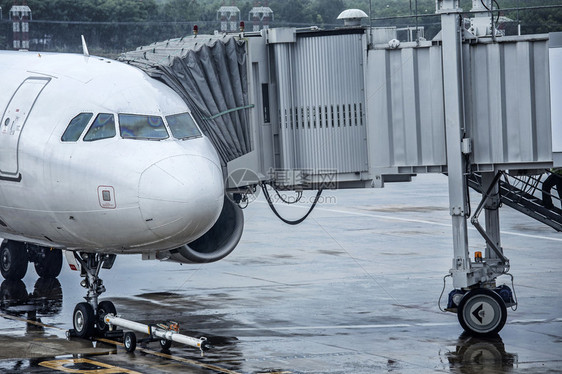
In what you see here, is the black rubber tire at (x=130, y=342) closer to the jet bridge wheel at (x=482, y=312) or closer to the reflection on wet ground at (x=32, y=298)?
the reflection on wet ground at (x=32, y=298)

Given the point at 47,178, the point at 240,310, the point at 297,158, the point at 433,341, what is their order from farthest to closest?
the point at 240,310 < the point at 297,158 < the point at 433,341 < the point at 47,178

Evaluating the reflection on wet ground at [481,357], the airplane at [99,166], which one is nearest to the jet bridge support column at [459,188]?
the reflection on wet ground at [481,357]

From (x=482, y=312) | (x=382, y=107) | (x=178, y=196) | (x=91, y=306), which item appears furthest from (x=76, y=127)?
(x=482, y=312)

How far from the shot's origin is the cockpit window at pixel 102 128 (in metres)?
16.3

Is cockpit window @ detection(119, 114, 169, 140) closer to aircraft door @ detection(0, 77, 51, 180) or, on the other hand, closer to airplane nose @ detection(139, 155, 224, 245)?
airplane nose @ detection(139, 155, 224, 245)

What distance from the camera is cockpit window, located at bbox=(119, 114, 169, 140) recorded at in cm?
1627

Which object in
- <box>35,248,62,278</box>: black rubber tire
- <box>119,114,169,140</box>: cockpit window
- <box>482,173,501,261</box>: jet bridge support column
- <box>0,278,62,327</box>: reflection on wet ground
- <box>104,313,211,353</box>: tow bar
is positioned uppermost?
<box>119,114,169,140</box>: cockpit window

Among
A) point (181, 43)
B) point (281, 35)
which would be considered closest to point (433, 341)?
point (281, 35)

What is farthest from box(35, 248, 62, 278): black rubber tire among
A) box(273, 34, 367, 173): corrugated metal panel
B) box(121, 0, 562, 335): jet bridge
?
box(273, 34, 367, 173): corrugated metal panel

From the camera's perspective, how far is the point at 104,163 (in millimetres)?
15930

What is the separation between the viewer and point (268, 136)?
19.0m

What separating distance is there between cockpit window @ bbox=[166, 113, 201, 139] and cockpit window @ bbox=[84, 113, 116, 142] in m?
0.91

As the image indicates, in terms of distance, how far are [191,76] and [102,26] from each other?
66.1 m

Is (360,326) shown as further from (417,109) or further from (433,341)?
(417,109)
